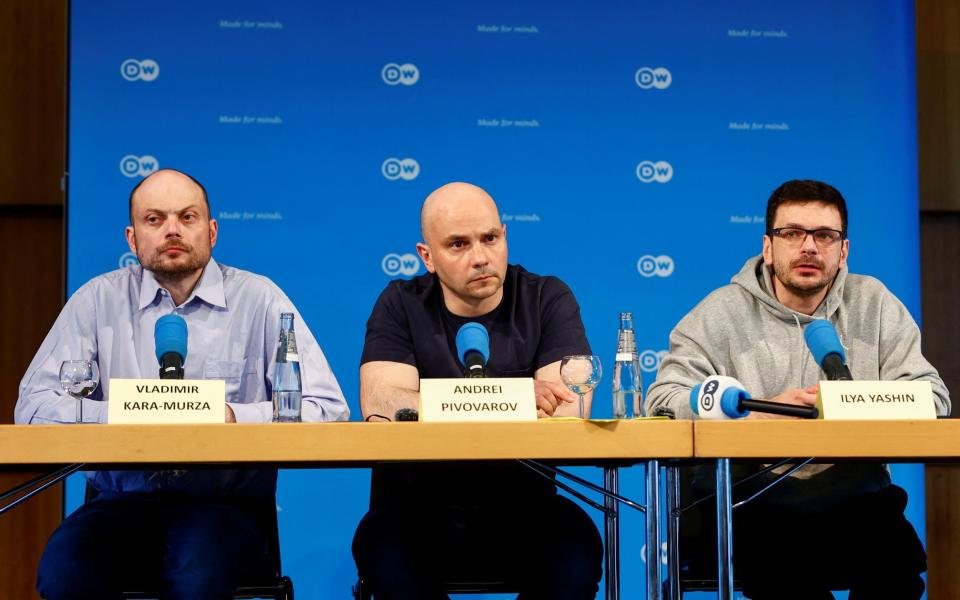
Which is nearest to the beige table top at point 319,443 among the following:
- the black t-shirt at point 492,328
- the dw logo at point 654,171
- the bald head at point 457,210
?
the black t-shirt at point 492,328

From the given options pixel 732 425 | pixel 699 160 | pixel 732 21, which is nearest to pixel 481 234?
pixel 732 425

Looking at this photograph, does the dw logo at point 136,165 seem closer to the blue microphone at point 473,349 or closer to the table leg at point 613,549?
the blue microphone at point 473,349

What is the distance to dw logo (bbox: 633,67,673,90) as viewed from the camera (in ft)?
15.0

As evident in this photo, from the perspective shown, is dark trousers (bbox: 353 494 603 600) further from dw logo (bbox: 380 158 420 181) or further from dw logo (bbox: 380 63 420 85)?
dw logo (bbox: 380 63 420 85)

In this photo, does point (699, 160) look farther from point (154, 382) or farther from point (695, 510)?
point (154, 382)

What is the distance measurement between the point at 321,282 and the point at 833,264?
2.10 m

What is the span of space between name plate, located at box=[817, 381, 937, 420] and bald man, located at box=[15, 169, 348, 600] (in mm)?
1253

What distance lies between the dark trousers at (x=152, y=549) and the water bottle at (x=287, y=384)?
0.97 feet

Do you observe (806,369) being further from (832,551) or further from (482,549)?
(482,549)

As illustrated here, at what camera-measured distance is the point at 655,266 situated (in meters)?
4.50

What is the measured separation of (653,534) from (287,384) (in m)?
0.88

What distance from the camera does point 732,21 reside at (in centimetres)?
459

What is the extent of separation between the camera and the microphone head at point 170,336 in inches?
90.3

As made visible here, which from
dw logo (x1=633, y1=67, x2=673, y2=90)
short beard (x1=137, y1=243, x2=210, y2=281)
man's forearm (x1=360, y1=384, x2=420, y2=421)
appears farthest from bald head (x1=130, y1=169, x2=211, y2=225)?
dw logo (x1=633, y1=67, x2=673, y2=90)
